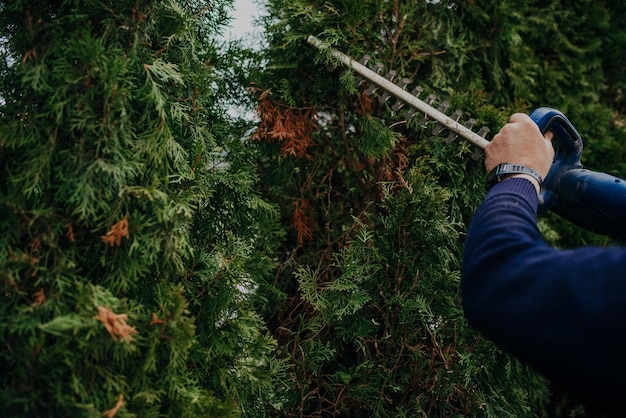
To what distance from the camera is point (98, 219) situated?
1.38 metres

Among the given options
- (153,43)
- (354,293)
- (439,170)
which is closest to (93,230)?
(153,43)

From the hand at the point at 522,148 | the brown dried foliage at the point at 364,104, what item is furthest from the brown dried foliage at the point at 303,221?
the hand at the point at 522,148

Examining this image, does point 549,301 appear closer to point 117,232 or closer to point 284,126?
point 117,232

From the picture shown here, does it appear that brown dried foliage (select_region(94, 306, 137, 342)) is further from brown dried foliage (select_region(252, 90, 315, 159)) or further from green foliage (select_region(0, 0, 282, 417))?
brown dried foliage (select_region(252, 90, 315, 159))

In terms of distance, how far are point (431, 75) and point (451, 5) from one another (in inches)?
14.5

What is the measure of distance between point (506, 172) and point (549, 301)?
42 centimetres

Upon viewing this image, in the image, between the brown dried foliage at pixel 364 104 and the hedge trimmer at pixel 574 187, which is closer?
the hedge trimmer at pixel 574 187

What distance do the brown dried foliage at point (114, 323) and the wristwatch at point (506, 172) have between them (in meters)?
0.98

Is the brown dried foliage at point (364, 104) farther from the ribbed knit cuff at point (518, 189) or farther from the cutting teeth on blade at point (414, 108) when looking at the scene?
the ribbed knit cuff at point (518, 189)

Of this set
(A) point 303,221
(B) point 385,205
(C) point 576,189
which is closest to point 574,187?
(C) point 576,189

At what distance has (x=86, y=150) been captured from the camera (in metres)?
1.37

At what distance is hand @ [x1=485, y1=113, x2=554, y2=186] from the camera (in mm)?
1480

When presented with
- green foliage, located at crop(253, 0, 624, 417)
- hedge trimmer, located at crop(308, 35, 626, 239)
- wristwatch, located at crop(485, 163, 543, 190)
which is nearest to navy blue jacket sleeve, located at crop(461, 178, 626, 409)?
wristwatch, located at crop(485, 163, 543, 190)

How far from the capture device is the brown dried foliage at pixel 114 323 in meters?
1.24
